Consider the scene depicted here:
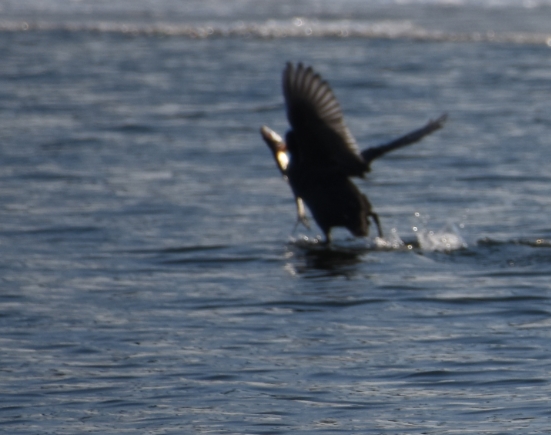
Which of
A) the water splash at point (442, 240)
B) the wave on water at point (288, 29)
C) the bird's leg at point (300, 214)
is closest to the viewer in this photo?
the water splash at point (442, 240)

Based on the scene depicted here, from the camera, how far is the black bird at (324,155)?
877 cm

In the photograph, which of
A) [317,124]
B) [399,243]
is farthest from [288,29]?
[399,243]

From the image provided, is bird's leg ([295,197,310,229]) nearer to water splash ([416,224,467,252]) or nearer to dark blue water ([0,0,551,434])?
dark blue water ([0,0,551,434])

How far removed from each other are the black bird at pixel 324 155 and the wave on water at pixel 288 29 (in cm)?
1250

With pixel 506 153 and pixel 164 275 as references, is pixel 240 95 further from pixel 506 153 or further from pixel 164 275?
pixel 164 275

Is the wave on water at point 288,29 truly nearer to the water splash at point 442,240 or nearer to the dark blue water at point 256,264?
the dark blue water at point 256,264

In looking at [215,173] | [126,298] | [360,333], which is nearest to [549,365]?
[360,333]

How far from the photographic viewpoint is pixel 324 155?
8.92 m

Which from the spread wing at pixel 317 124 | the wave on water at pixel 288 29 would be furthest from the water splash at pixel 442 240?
the wave on water at pixel 288 29

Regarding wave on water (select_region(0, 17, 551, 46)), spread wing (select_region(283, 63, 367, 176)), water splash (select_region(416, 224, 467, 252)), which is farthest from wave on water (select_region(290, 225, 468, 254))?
wave on water (select_region(0, 17, 551, 46))

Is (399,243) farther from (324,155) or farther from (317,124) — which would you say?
(317,124)

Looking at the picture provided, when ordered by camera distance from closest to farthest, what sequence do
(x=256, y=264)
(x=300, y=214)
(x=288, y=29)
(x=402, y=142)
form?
1. (x=256, y=264)
2. (x=402, y=142)
3. (x=300, y=214)
4. (x=288, y=29)

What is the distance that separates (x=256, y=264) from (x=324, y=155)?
0.98 meters

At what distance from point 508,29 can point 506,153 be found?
1059cm
